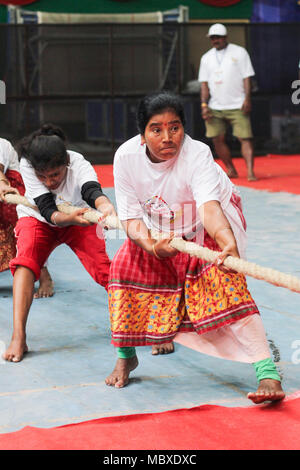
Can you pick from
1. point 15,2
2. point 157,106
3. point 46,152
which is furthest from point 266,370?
point 15,2

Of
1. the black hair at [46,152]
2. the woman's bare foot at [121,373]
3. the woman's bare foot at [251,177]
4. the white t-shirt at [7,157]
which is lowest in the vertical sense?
the woman's bare foot at [251,177]

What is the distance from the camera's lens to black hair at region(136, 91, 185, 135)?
279 cm

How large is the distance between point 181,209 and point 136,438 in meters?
0.94

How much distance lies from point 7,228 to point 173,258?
5.76 feet

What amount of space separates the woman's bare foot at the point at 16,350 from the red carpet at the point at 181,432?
795 mm

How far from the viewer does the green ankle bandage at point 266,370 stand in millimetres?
2697

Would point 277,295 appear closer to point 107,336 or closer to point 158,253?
point 107,336

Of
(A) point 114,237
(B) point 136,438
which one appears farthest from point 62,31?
(B) point 136,438

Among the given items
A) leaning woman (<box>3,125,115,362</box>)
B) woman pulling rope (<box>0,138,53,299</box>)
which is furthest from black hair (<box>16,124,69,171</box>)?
woman pulling rope (<box>0,138,53,299</box>)

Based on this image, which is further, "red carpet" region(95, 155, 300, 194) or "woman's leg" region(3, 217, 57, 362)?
"red carpet" region(95, 155, 300, 194)

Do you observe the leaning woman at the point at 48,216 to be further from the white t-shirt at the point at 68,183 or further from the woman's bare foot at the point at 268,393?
the woman's bare foot at the point at 268,393

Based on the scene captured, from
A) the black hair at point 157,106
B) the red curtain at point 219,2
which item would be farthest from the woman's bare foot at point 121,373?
the red curtain at point 219,2

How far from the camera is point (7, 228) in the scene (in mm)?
4414

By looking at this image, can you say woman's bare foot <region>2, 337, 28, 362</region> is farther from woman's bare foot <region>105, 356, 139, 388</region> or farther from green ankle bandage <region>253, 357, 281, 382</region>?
green ankle bandage <region>253, 357, 281, 382</region>
